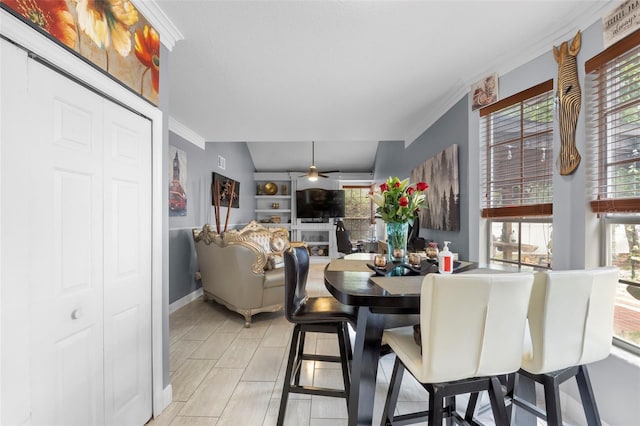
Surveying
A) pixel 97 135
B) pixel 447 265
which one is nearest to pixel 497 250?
pixel 447 265

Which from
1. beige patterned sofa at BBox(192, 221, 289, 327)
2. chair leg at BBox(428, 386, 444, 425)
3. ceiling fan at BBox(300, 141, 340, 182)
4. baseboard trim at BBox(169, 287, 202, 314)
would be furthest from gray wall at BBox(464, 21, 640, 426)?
ceiling fan at BBox(300, 141, 340, 182)

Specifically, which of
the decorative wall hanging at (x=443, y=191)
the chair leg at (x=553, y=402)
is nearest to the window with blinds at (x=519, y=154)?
the decorative wall hanging at (x=443, y=191)

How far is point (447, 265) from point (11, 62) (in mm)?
2125

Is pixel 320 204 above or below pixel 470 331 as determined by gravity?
above

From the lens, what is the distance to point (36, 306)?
3.41 feet

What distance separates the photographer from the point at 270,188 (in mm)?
7719

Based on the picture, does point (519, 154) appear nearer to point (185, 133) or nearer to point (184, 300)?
point (185, 133)

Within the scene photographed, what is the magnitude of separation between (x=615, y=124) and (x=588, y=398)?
1.42 m

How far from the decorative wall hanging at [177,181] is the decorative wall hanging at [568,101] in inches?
155

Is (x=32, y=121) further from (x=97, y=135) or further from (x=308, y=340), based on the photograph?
(x=308, y=340)

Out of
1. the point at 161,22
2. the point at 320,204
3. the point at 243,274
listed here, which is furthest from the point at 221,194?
the point at 161,22

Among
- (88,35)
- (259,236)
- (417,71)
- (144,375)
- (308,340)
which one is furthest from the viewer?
(259,236)

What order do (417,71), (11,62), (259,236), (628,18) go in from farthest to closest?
(259,236) → (417,71) → (628,18) → (11,62)

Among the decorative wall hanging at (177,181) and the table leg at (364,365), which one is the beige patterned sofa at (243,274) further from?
the table leg at (364,365)
